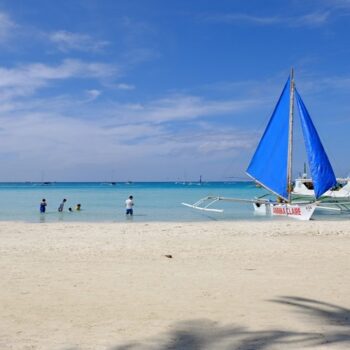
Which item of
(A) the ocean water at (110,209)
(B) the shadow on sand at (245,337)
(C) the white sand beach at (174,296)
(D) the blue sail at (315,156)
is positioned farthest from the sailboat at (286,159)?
(B) the shadow on sand at (245,337)

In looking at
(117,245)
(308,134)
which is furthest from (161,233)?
(308,134)

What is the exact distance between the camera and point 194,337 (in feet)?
16.5

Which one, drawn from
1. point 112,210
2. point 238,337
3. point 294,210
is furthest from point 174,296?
point 112,210

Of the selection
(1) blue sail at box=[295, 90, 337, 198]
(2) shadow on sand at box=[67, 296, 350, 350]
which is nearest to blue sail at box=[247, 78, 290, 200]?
(1) blue sail at box=[295, 90, 337, 198]

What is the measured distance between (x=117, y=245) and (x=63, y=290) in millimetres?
5442

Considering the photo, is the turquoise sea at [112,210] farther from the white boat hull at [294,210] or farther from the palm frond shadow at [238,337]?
the palm frond shadow at [238,337]

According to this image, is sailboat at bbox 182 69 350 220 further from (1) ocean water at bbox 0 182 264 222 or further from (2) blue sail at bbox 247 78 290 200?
(1) ocean water at bbox 0 182 264 222

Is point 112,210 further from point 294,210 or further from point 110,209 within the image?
point 294,210

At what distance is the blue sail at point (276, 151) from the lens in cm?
2453

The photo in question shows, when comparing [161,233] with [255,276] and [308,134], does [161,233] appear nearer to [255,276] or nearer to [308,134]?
[255,276]

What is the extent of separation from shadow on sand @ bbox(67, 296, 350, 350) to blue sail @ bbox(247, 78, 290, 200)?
19.2 m

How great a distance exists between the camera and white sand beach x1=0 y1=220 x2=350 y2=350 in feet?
16.4

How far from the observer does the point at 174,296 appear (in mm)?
6895

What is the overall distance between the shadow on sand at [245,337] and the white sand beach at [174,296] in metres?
0.01
